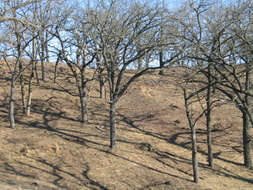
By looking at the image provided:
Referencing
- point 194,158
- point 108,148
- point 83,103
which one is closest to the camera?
point 194,158

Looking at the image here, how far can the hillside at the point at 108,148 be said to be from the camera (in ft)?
29.5

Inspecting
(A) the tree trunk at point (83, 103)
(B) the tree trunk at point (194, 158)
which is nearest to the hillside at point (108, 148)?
(B) the tree trunk at point (194, 158)

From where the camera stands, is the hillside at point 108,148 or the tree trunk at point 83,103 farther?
the tree trunk at point 83,103

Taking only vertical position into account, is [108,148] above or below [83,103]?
below

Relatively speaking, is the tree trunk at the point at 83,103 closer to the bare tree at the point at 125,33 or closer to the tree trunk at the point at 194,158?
the bare tree at the point at 125,33

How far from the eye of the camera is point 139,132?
588 inches

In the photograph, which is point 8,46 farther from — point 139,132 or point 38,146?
point 139,132

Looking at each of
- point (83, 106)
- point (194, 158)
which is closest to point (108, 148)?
point (83, 106)

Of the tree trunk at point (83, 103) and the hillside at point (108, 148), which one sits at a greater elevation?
the tree trunk at point (83, 103)

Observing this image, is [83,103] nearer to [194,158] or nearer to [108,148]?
[108,148]

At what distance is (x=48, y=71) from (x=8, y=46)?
1225 centimetres

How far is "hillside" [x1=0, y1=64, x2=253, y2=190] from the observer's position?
29.5 ft

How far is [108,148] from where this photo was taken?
1190 centimetres

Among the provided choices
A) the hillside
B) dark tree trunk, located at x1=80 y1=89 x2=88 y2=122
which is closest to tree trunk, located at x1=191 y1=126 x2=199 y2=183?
the hillside
